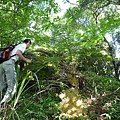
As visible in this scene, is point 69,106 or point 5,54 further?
point 5,54

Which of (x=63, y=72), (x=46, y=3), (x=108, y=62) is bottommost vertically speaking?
(x=108, y=62)

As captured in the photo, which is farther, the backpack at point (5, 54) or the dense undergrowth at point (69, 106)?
the backpack at point (5, 54)

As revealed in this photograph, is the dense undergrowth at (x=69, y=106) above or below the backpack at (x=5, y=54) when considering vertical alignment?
below

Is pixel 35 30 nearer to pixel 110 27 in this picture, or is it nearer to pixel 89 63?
pixel 110 27

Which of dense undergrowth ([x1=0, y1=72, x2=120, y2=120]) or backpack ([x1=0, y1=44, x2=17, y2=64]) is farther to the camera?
backpack ([x1=0, y1=44, x2=17, y2=64])

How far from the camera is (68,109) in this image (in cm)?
334

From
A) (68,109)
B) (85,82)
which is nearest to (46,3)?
(85,82)

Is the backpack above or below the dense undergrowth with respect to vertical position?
above

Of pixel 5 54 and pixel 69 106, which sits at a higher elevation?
pixel 5 54

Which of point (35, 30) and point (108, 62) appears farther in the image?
point (108, 62)

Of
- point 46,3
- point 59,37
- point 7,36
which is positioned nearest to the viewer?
point 46,3

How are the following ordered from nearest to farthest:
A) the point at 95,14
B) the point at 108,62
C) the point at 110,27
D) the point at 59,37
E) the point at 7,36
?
1. the point at 110,27
2. the point at 7,36
3. the point at 59,37
4. the point at 108,62
5. the point at 95,14

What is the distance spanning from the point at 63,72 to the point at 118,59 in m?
4.96

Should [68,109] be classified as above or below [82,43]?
below
